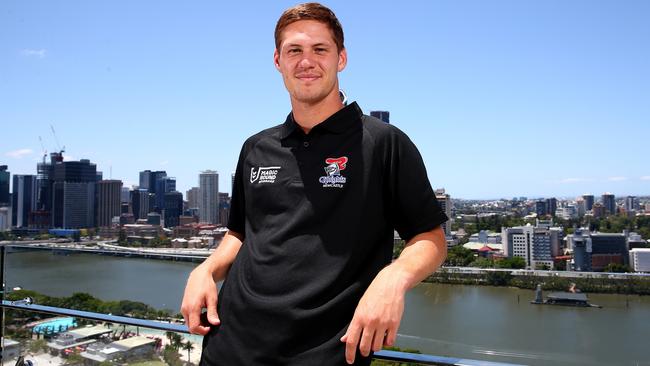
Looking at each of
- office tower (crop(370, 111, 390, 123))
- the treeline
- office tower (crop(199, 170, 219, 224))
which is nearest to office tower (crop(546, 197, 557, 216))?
office tower (crop(370, 111, 390, 123))

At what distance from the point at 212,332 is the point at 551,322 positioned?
1218cm

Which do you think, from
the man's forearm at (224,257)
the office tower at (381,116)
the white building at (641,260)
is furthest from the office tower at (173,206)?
the man's forearm at (224,257)

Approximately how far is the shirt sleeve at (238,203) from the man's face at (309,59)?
0.16 metres

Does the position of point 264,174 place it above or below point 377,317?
above

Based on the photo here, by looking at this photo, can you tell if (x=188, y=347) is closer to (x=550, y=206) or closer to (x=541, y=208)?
(x=541, y=208)

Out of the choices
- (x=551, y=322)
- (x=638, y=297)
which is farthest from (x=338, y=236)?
(x=638, y=297)

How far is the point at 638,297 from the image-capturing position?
470 inches

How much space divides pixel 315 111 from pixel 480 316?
11908 millimetres

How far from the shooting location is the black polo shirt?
526mm

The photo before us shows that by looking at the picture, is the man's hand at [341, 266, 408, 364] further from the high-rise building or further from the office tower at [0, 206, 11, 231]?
the high-rise building

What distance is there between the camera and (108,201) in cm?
3675

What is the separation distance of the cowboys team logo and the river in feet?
23.4

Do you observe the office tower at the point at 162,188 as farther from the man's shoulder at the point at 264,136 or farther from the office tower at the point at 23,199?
the man's shoulder at the point at 264,136

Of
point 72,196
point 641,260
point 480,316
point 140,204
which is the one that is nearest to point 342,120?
point 480,316
